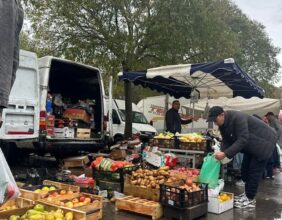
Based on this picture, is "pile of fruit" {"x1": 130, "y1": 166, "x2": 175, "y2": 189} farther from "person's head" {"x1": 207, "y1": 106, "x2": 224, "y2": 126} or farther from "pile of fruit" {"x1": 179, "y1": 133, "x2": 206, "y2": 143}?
"pile of fruit" {"x1": 179, "y1": 133, "x2": 206, "y2": 143}

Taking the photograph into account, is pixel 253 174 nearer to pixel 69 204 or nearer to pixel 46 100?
pixel 69 204

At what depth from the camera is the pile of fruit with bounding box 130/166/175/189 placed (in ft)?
20.0

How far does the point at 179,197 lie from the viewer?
5.34 meters

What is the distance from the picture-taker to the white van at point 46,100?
7.84 metres

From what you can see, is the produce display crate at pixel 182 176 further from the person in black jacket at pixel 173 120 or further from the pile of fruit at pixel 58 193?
the person in black jacket at pixel 173 120

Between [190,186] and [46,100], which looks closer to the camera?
[190,186]

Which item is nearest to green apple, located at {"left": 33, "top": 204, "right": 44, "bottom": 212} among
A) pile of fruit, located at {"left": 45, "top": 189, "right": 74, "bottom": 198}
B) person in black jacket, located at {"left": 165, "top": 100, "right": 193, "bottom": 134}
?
pile of fruit, located at {"left": 45, "top": 189, "right": 74, "bottom": 198}

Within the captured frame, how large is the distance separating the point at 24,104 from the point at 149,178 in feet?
11.1

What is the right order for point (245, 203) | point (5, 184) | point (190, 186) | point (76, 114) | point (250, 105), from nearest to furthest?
point (5, 184), point (190, 186), point (245, 203), point (76, 114), point (250, 105)

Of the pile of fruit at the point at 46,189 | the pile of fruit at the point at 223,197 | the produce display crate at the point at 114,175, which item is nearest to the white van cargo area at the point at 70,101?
the produce display crate at the point at 114,175

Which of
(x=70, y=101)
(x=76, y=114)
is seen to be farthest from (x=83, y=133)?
(x=70, y=101)

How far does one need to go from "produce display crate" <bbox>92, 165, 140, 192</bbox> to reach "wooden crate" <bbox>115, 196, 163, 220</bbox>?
0.81 m

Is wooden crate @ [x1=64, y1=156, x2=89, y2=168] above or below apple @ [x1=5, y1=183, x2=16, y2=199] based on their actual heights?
below

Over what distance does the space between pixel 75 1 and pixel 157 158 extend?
7.84 metres
